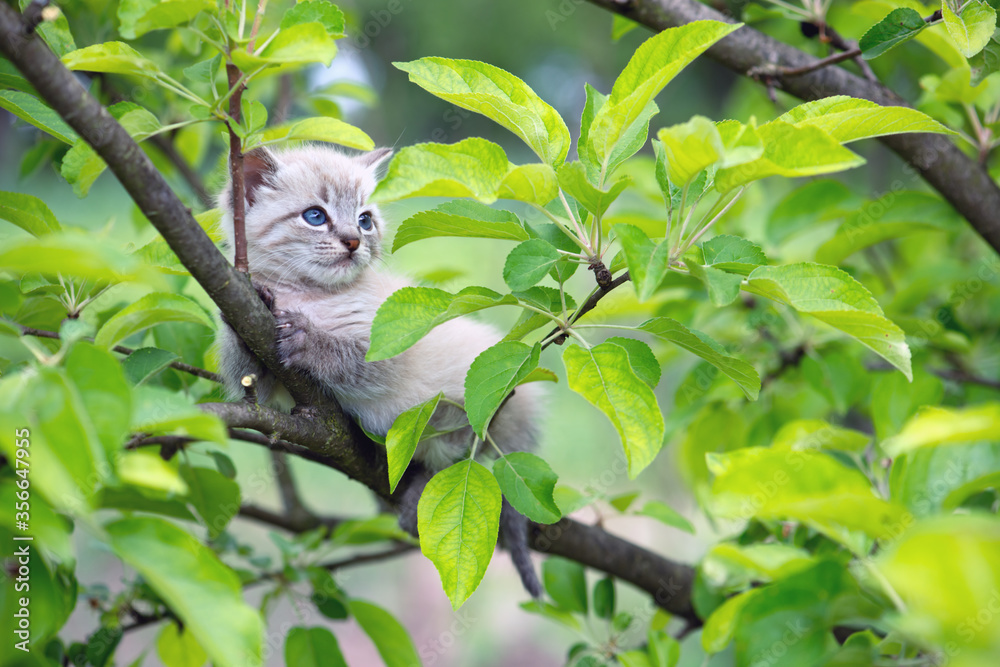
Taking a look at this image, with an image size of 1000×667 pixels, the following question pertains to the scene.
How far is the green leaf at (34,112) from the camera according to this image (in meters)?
1.44

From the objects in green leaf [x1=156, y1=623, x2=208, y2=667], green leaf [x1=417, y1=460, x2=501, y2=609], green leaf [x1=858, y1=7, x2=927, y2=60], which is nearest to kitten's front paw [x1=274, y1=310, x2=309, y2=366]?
green leaf [x1=417, y1=460, x2=501, y2=609]

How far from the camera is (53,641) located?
178 centimetres

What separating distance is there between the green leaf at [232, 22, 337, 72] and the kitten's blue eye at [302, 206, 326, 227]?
3.96 feet

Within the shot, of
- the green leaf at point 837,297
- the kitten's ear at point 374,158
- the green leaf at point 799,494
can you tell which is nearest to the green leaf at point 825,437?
the green leaf at point 837,297

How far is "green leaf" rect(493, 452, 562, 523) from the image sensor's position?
4.54 ft

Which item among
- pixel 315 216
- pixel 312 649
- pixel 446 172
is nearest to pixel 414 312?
pixel 446 172

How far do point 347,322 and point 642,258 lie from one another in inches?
49.8

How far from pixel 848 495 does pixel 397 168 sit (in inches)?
30.0

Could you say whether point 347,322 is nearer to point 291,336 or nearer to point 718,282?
point 291,336

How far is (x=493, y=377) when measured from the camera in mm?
1321

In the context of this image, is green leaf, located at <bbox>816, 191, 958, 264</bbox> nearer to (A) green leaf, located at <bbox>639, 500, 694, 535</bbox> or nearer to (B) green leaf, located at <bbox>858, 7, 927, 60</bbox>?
(B) green leaf, located at <bbox>858, 7, 927, 60</bbox>

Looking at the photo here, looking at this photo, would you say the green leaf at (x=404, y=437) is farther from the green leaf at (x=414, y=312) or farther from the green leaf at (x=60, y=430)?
the green leaf at (x=60, y=430)

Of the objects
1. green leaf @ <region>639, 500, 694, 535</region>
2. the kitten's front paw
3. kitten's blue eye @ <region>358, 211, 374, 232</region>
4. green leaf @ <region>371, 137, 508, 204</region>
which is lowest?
green leaf @ <region>639, 500, 694, 535</region>

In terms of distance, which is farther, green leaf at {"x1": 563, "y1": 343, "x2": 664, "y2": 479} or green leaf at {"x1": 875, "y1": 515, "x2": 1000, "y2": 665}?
green leaf at {"x1": 563, "y1": 343, "x2": 664, "y2": 479}
